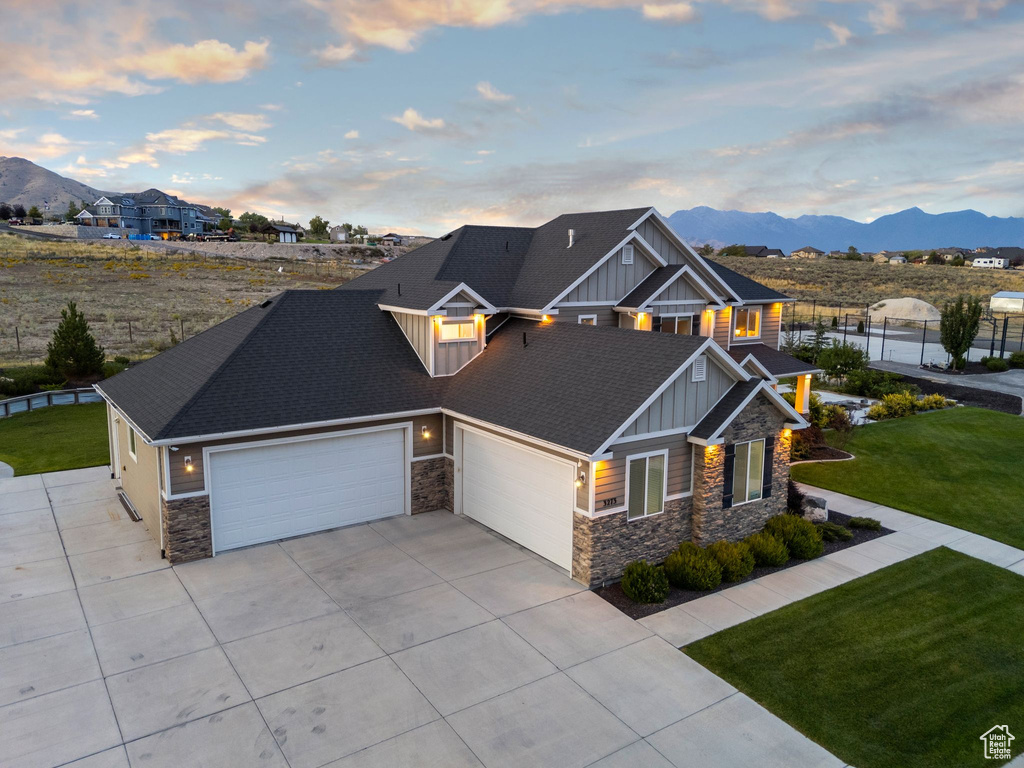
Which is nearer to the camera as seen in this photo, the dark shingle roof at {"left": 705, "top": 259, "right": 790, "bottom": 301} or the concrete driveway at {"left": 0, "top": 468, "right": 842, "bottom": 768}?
the concrete driveway at {"left": 0, "top": 468, "right": 842, "bottom": 768}

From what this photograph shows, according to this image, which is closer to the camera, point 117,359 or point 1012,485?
point 1012,485

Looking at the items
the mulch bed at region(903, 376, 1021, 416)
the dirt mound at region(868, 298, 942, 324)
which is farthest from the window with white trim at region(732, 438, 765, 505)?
the dirt mound at region(868, 298, 942, 324)

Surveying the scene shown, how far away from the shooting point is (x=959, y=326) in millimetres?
34281

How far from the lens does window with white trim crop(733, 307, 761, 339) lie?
23188 mm

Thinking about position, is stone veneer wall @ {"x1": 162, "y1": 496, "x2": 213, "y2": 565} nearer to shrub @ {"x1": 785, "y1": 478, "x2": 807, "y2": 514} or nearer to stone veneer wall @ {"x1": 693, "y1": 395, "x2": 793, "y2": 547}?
stone veneer wall @ {"x1": 693, "y1": 395, "x2": 793, "y2": 547}

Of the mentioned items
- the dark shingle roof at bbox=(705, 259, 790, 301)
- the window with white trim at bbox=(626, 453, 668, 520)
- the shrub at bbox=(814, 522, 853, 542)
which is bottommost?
the shrub at bbox=(814, 522, 853, 542)

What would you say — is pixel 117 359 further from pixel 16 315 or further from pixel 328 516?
pixel 328 516

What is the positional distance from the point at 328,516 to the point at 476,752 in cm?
827

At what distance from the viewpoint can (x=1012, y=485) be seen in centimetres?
1892

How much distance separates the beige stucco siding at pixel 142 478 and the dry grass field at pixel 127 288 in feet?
67.3

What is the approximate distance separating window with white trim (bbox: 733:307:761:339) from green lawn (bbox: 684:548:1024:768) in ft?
37.6

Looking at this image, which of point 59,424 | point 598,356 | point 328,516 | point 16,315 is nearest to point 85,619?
point 328,516

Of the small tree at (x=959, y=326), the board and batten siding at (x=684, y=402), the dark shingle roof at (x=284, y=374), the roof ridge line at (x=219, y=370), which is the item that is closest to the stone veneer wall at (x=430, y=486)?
the dark shingle roof at (x=284, y=374)

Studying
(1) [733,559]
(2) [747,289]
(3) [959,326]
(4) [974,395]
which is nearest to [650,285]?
(2) [747,289]
